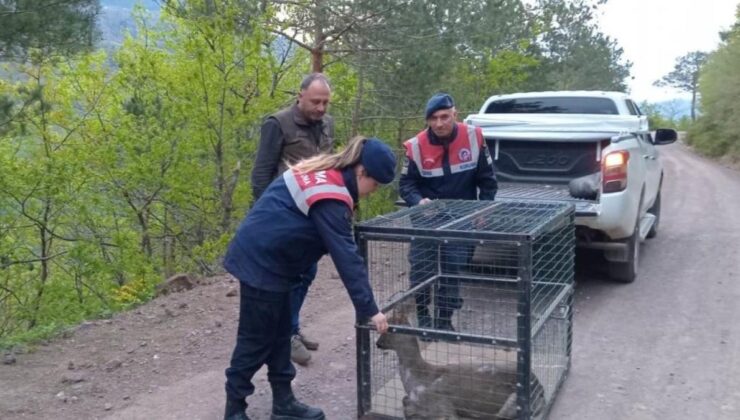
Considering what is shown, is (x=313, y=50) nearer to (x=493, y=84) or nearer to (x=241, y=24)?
(x=241, y=24)

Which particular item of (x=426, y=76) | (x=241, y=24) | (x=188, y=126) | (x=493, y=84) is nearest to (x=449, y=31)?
(x=426, y=76)

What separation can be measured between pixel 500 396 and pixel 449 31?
10.9 metres

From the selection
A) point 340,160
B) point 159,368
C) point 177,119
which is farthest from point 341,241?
point 177,119

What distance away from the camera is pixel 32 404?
14.1 ft

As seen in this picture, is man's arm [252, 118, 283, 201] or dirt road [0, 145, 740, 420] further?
man's arm [252, 118, 283, 201]

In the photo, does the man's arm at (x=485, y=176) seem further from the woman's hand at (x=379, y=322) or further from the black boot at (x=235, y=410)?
the black boot at (x=235, y=410)

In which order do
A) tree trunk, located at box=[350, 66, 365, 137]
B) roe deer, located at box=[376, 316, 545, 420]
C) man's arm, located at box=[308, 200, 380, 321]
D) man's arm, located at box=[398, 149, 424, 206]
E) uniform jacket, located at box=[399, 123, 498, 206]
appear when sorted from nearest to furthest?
man's arm, located at box=[308, 200, 380, 321], roe deer, located at box=[376, 316, 545, 420], uniform jacket, located at box=[399, 123, 498, 206], man's arm, located at box=[398, 149, 424, 206], tree trunk, located at box=[350, 66, 365, 137]

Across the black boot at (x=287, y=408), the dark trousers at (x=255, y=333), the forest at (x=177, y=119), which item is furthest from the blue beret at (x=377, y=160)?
the forest at (x=177, y=119)

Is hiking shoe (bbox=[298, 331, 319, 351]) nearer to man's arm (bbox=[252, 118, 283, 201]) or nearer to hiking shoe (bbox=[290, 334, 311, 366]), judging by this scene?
hiking shoe (bbox=[290, 334, 311, 366])

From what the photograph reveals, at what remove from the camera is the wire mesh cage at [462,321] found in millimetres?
3574

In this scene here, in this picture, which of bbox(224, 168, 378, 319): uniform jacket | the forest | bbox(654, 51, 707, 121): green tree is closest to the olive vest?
bbox(224, 168, 378, 319): uniform jacket

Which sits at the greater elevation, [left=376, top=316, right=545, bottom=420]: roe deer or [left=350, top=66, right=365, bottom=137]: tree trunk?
[left=350, top=66, right=365, bottom=137]: tree trunk

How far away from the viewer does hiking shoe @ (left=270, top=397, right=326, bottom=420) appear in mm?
3953

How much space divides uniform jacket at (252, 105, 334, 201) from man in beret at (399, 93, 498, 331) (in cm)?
90
